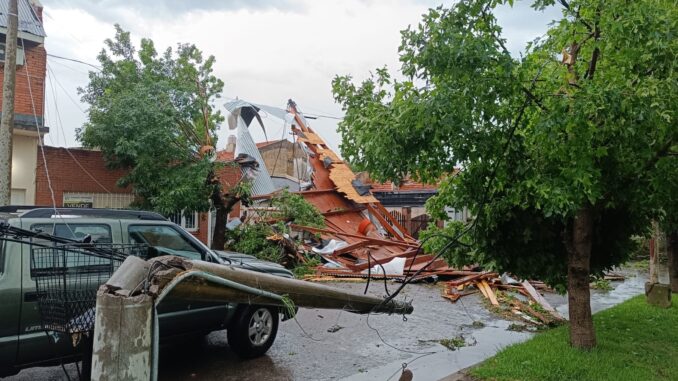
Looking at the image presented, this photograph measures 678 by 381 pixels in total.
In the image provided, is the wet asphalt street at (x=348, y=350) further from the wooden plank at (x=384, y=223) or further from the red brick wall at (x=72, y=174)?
the wooden plank at (x=384, y=223)

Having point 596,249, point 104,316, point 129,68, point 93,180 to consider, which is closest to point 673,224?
point 596,249

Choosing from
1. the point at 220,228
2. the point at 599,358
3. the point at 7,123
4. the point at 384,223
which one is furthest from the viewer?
the point at 384,223

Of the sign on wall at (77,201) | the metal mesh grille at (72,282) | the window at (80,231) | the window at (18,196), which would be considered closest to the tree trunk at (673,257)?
the window at (80,231)

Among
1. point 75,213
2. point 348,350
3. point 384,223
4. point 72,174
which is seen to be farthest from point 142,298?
point 384,223

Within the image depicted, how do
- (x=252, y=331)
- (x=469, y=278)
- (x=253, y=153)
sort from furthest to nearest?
(x=253, y=153) → (x=469, y=278) → (x=252, y=331)

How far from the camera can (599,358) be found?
645 cm

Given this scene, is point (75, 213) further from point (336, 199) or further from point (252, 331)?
point (336, 199)

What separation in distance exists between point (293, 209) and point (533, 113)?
12.5m

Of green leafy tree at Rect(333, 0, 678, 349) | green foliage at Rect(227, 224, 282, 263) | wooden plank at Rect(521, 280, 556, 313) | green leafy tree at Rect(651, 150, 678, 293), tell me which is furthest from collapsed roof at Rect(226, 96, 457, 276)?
green leafy tree at Rect(333, 0, 678, 349)

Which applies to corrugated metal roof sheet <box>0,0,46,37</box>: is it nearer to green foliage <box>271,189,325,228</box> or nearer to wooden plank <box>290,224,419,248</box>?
green foliage <box>271,189,325,228</box>

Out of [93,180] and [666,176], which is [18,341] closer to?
[666,176]

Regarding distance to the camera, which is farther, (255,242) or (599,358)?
(255,242)

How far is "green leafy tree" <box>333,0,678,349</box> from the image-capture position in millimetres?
4949

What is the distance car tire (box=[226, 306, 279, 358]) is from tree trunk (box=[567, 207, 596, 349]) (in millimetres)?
4111
